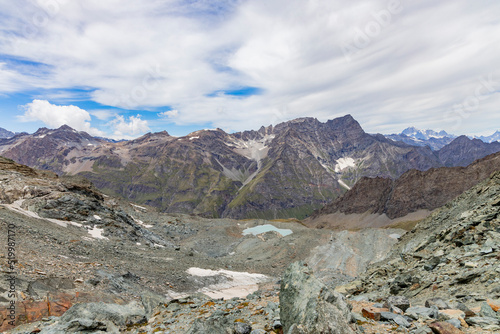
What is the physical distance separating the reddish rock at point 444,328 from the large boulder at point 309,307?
229 cm

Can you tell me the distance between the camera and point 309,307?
7.49 meters

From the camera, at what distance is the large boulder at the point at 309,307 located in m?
6.98

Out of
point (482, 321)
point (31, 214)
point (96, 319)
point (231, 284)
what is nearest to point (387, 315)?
point (482, 321)

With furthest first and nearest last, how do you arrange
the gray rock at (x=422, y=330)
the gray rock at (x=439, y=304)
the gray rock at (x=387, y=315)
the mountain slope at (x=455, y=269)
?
the mountain slope at (x=455, y=269)
the gray rock at (x=439, y=304)
the gray rock at (x=387, y=315)
the gray rock at (x=422, y=330)

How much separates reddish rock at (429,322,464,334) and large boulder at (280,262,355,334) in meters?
2.29

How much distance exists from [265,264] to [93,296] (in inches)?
1829

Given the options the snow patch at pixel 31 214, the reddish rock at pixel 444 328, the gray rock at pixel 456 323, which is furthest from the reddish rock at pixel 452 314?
the snow patch at pixel 31 214

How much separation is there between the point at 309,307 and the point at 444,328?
381 centimetres

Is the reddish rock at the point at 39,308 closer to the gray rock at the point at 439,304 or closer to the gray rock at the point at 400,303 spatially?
the gray rock at the point at 400,303

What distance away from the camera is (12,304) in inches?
531

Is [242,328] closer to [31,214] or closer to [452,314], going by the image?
[452,314]

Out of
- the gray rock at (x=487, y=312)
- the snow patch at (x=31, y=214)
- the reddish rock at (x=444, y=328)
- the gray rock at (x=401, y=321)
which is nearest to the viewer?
the reddish rock at (x=444, y=328)

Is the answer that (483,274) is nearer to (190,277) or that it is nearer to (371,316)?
(371,316)

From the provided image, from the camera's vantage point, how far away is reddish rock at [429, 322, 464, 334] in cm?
709
